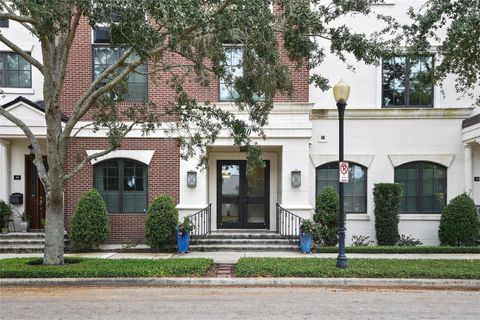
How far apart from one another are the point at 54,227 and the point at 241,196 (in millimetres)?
6927

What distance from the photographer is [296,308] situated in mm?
7930

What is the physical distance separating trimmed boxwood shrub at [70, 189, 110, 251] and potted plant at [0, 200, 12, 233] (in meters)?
2.29

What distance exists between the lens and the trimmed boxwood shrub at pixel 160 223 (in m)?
13.7

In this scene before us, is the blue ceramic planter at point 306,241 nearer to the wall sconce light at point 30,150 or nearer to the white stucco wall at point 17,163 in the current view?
the white stucco wall at point 17,163

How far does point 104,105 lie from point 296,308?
6.85 meters

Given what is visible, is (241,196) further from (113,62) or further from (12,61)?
(12,61)

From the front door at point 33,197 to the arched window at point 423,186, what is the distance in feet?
38.3

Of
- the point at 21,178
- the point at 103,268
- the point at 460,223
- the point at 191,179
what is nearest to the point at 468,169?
the point at 460,223

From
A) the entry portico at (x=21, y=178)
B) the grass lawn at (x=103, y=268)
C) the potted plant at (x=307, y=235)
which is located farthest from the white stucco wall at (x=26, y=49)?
the potted plant at (x=307, y=235)

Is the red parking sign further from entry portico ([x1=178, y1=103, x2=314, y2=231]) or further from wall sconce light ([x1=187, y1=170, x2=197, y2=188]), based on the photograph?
wall sconce light ([x1=187, y1=170, x2=197, y2=188])

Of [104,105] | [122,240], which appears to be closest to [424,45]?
[104,105]

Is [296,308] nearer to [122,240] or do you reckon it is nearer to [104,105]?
[104,105]

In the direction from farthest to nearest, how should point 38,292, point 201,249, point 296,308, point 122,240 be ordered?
point 122,240, point 201,249, point 38,292, point 296,308

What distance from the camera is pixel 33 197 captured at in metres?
15.7
